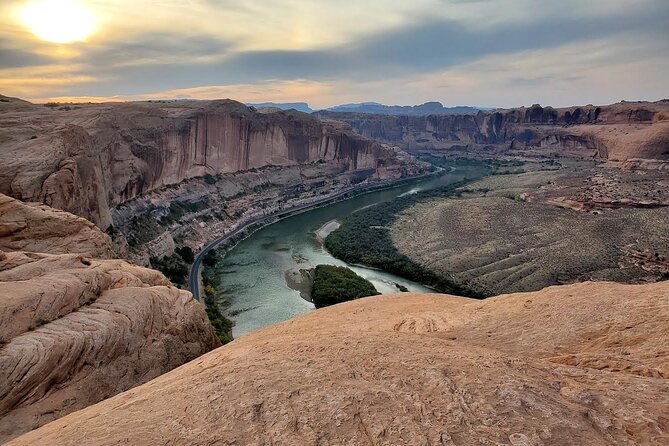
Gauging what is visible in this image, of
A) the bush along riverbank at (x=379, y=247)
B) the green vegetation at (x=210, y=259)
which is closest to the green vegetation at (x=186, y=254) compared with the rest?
the green vegetation at (x=210, y=259)

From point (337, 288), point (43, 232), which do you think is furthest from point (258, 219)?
point (43, 232)

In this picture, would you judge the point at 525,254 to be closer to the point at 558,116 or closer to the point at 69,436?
the point at 69,436

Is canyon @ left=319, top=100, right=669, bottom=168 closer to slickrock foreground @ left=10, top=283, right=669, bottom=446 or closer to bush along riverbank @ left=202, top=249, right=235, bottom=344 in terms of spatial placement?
bush along riverbank @ left=202, top=249, right=235, bottom=344

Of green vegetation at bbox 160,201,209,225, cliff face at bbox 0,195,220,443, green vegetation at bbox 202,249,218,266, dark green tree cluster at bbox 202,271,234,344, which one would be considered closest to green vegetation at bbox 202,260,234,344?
dark green tree cluster at bbox 202,271,234,344

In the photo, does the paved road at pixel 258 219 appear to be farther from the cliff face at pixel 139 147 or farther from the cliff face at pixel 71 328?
the cliff face at pixel 71 328

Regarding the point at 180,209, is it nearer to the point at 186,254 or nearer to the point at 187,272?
the point at 186,254
